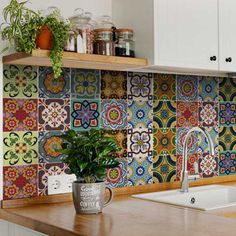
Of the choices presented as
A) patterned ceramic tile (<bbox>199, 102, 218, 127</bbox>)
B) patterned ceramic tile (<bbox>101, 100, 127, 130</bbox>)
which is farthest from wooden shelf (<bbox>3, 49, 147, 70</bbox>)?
patterned ceramic tile (<bbox>199, 102, 218, 127</bbox>)

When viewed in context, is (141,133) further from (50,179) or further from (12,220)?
(12,220)

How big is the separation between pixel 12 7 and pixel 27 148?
0.70 metres

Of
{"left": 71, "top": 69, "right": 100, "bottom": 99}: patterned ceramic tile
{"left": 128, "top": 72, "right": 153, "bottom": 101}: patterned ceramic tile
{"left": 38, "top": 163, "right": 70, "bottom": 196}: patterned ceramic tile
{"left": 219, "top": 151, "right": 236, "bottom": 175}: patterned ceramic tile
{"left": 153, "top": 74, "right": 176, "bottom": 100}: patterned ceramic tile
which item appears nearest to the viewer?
{"left": 38, "top": 163, "right": 70, "bottom": 196}: patterned ceramic tile

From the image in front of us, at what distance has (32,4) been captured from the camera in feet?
8.46

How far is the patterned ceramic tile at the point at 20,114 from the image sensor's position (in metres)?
2.51

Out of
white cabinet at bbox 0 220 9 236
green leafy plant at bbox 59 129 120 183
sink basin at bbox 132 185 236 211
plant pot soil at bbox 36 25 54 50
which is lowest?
white cabinet at bbox 0 220 9 236

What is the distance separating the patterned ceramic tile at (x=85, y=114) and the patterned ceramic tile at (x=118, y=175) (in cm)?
26

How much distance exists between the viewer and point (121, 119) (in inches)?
115

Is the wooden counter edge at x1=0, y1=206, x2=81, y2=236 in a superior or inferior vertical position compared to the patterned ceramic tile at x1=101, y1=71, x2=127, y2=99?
inferior

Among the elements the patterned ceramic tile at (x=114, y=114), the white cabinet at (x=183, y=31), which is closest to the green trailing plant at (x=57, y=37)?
the white cabinet at (x=183, y=31)

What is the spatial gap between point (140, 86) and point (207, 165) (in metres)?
0.74

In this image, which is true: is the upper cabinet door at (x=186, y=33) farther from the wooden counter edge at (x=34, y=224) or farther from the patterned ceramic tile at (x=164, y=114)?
the wooden counter edge at (x=34, y=224)

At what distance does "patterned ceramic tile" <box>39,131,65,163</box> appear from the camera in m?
2.62

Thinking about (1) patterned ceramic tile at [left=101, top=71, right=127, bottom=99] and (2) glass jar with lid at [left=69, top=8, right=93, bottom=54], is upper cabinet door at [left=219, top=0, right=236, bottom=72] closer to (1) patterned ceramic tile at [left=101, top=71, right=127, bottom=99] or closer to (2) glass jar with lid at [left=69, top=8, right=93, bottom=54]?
(1) patterned ceramic tile at [left=101, top=71, right=127, bottom=99]
